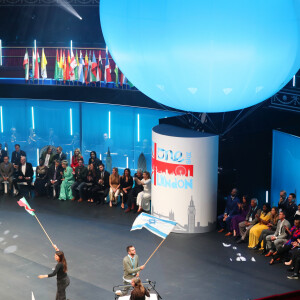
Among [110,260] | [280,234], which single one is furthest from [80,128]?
[280,234]

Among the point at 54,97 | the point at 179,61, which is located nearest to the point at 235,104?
the point at 179,61

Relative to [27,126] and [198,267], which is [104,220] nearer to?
[198,267]

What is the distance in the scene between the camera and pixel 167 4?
37.0ft

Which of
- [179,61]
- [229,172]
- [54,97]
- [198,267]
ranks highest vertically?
[179,61]

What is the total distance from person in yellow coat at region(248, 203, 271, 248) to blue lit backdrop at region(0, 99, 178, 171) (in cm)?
588

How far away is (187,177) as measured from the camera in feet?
49.0

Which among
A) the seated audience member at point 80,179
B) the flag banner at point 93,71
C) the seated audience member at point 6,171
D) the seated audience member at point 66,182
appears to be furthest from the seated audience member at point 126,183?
the flag banner at point 93,71

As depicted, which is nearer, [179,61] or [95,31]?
[179,61]

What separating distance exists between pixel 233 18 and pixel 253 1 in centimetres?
44

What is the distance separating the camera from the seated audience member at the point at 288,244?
13.2 meters

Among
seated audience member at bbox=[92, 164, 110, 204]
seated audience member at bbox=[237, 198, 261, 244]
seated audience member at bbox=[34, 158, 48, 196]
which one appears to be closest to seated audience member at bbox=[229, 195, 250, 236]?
seated audience member at bbox=[237, 198, 261, 244]

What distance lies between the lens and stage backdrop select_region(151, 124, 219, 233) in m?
14.9

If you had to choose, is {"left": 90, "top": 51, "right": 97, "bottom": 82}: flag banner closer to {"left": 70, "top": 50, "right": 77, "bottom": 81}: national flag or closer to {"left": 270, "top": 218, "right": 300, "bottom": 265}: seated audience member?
{"left": 70, "top": 50, "right": 77, "bottom": 81}: national flag

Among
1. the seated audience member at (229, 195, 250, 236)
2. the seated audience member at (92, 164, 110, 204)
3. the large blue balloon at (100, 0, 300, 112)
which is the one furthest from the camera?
the seated audience member at (92, 164, 110, 204)
